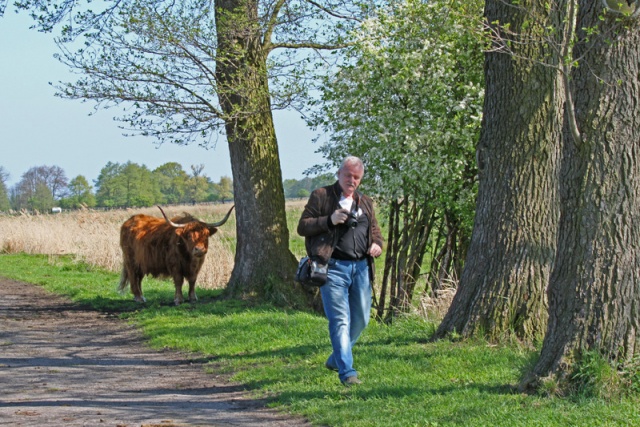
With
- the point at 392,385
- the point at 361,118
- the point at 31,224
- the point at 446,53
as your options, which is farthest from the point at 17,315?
the point at 31,224

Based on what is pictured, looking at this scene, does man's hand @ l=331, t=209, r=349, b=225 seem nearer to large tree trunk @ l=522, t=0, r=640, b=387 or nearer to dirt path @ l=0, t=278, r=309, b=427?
dirt path @ l=0, t=278, r=309, b=427

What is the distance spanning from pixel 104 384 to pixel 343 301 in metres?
3.10

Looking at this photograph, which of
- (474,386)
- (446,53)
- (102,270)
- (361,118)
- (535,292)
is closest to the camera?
(474,386)

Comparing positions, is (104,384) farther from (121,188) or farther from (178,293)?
(121,188)

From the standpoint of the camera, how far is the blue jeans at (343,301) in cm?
882

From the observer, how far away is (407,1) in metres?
15.8

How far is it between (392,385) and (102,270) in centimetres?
1789

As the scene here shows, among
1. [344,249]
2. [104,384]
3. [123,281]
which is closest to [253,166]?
[123,281]

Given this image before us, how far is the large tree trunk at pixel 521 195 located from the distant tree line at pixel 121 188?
7398 cm

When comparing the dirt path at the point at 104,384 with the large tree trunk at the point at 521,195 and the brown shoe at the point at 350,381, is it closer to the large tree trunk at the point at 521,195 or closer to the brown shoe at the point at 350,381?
the brown shoe at the point at 350,381

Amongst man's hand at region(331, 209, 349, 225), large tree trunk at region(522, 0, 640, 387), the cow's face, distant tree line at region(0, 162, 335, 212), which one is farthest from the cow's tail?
distant tree line at region(0, 162, 335, 212)

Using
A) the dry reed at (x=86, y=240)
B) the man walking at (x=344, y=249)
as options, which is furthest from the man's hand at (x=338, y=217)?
the dry reed at (x=86, y=240)

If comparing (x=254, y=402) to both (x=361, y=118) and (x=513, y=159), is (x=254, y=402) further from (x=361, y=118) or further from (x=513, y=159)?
(x=361, y=118)

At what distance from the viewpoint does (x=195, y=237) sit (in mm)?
17703
